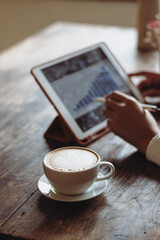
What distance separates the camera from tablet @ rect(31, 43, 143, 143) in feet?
3.93

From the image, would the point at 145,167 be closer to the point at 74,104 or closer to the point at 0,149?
the point at 74,104

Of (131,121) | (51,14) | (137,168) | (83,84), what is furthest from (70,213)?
(51,14)

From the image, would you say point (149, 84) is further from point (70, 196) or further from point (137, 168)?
point (70, 196)

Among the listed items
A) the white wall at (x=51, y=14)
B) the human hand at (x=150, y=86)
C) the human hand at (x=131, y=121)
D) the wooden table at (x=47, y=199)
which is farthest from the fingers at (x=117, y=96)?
the white wall at (x=51, y=14)

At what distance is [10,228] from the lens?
Answer: 806 mm

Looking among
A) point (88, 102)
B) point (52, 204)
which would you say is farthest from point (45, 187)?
point (88, 102)

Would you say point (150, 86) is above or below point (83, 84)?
below

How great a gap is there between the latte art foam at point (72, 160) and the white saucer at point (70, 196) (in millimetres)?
68

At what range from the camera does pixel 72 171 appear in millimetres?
837

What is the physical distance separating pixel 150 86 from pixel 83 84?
1.20 ft

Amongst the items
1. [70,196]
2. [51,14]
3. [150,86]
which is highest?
[51,14]

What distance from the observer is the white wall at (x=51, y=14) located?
367 centimetres

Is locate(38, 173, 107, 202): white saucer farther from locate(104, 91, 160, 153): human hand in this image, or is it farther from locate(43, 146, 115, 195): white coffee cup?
locate(104, 91, 160, 153): human hand

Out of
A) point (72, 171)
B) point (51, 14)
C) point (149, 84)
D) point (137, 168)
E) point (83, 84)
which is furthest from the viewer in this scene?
point (51, 14)
